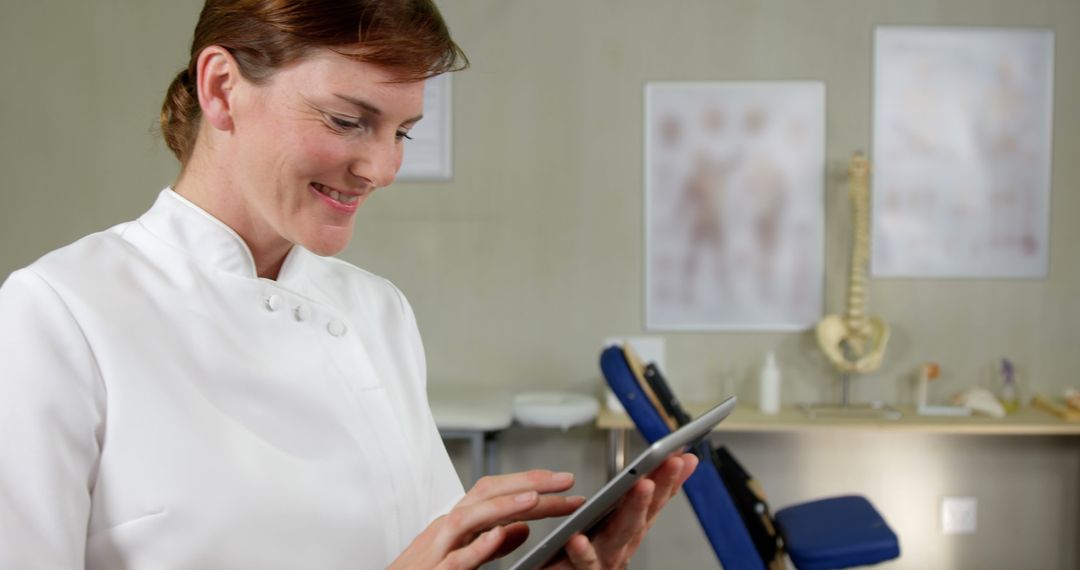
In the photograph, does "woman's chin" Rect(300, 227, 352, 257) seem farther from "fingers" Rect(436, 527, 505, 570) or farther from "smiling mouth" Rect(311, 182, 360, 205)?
"fingers" Rect(436, 527, 505, 570)

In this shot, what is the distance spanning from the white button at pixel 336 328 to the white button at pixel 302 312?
0.09 feet

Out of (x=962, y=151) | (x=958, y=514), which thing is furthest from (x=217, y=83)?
(x=958, y=514)

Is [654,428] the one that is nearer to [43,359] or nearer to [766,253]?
[766,253]

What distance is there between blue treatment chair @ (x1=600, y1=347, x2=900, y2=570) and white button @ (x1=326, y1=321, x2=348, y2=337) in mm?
1198

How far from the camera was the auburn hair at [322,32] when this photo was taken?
0.82 meters

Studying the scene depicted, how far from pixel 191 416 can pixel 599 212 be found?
2250 millimetres

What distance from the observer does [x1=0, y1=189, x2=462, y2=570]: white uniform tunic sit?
71cm

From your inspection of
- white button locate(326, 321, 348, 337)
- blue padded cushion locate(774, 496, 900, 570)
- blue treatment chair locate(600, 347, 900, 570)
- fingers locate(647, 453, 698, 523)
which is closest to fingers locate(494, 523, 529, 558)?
fingers locate(647, 453, 698, 523)

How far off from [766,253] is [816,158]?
34 cm

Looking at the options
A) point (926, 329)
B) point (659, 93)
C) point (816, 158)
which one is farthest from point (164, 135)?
point (926, 329)

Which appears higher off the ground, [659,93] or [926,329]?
[659,93]

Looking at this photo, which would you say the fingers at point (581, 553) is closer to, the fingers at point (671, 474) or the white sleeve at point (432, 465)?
the fingers at point (671, 474)

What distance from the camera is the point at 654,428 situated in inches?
82.0

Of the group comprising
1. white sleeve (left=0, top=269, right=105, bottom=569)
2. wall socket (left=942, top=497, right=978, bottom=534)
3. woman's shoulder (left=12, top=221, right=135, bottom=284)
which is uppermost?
woman's shoulder (left=12, top=221, right=135, bottom=284)
